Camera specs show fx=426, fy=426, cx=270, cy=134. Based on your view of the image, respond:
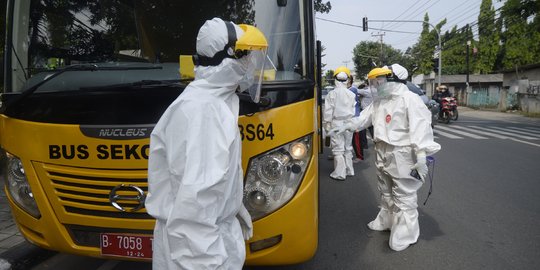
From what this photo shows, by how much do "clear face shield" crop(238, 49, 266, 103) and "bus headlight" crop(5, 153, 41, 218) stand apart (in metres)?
1.56

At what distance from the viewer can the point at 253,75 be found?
7.18 ft

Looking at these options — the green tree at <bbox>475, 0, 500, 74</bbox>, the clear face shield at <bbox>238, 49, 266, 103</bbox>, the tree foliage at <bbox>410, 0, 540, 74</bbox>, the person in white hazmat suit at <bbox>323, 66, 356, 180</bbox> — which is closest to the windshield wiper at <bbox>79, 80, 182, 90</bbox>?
the clear face shield at <bbox>238, 49, 266, 103</bbox>

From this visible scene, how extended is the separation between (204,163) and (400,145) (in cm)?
249

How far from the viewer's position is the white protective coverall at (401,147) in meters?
3.66

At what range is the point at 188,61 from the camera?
255 cm

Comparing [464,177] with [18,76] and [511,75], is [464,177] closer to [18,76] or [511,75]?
[18,76]

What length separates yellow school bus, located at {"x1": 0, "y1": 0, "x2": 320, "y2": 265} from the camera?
7.95ft

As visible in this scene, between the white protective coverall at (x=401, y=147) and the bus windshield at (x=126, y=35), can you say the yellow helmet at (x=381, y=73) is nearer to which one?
the white protective coverall at (x=401, y=147)

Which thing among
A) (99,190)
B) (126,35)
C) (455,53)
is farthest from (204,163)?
(455,53)

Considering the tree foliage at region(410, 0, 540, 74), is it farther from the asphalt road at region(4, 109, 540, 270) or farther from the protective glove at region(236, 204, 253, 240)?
the protective glove at region(236, 204, 253, 240)

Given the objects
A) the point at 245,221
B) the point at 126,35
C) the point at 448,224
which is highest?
the point at 126,35

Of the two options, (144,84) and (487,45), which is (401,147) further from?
(487,45)

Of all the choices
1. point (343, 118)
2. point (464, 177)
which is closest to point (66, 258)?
point (343, 118)

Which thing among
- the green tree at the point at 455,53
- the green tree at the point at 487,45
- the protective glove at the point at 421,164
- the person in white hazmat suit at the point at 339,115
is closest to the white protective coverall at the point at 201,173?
the protective glove at the point at 421,164
